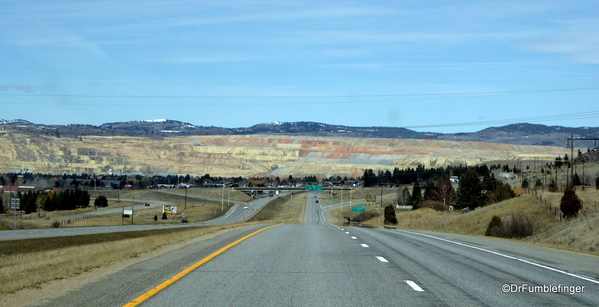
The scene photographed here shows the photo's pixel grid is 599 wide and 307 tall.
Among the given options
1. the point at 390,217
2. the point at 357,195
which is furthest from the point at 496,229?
the point at 357,195

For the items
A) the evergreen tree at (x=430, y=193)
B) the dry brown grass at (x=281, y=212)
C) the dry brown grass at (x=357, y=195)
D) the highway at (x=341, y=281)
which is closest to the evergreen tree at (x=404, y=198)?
the evergreen tree at (x=430, y=193)

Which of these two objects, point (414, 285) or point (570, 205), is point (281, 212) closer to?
point (570, 205)

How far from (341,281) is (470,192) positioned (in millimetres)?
104679

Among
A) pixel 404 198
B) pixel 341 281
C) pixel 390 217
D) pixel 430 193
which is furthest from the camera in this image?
pixel 404 198

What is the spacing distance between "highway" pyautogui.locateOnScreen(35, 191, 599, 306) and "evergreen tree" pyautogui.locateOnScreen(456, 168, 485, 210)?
95.0m

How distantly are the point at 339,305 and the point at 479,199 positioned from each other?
107279 millimetres

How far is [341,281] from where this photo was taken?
1244 centimetres

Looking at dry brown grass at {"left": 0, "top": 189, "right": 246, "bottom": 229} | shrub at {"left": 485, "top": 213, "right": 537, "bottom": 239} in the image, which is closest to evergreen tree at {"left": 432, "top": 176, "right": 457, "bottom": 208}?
dry brown grass at {"left": 0, "top": 189, "right": 246, "bottom": 229}

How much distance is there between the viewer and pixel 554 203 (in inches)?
2435

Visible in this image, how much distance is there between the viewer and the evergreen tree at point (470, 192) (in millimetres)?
111375

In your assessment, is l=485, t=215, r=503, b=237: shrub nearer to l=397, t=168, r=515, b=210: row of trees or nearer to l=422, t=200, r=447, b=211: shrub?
l=397, t=168, r=515, b=210: row of trees

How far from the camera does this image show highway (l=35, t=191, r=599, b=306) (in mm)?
10336

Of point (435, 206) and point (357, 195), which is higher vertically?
point (435, 206)

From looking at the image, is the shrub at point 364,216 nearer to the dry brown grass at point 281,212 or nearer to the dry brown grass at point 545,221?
the dry brown grass at point 281,212
